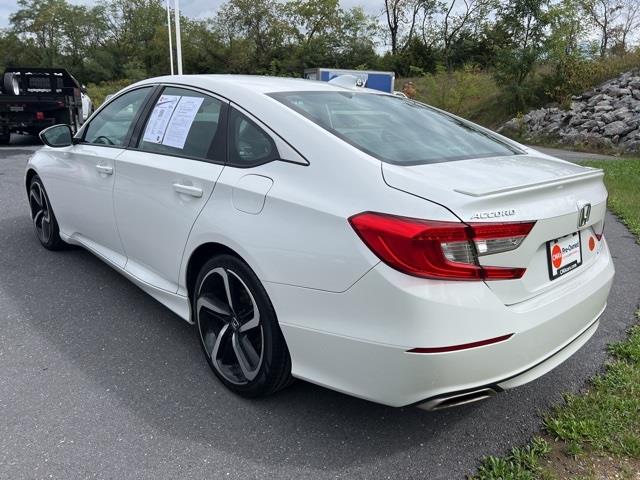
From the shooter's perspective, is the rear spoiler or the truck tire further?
the truck tire

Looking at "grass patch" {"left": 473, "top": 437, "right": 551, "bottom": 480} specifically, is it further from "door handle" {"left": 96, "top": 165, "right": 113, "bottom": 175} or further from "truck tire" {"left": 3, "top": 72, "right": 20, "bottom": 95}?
"truck tire" {"left": 3, "top": 72, "right": 20, "bottom": 95}

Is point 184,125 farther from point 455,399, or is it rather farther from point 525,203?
point 455,399

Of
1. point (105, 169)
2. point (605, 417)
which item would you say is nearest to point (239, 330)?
point (105, 169)

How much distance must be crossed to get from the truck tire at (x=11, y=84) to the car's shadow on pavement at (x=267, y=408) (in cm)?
1160

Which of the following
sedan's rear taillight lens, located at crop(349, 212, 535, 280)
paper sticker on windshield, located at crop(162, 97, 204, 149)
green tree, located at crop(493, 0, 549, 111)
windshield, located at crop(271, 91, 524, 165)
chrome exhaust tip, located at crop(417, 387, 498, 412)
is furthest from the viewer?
green tree, located at crop(493, 0, 549, 111)

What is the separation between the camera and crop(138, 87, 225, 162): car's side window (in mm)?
2734

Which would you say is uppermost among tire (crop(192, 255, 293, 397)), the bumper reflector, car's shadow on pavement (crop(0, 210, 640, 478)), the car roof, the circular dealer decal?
the car roof

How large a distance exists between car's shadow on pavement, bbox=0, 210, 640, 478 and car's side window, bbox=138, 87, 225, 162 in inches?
44.9

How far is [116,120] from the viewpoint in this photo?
3.67 metres

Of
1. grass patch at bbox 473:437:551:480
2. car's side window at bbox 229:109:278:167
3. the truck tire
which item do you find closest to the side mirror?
car's side window at bbox 229:109:278:167

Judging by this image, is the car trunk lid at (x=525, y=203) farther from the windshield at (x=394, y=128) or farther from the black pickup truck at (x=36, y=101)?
the black pickup truck at (x=36, y=101)

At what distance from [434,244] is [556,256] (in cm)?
66

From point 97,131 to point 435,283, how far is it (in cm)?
302

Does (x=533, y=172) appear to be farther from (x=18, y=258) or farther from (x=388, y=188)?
(x=18, y=258)
